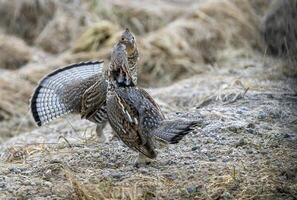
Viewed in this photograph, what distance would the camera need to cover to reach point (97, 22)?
12211 mm

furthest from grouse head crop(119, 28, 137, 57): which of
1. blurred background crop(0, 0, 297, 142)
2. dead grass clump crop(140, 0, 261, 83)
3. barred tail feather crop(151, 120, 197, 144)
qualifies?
dead grass clump crop(140, 0, 261, 83)

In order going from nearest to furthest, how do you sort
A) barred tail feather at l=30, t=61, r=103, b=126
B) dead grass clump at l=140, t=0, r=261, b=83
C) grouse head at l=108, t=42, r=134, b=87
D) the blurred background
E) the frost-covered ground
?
the frost-covered ground < grouse head at l=108, t=42, r=134, b=87 < barred tail feather at l=30, t=61, r=103, b=126 < the blurred background < dead grass clump at l=140, t=0, r=261, b=83

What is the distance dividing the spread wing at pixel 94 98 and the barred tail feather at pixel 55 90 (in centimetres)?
31

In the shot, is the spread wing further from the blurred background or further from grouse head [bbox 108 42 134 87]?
the blurred background

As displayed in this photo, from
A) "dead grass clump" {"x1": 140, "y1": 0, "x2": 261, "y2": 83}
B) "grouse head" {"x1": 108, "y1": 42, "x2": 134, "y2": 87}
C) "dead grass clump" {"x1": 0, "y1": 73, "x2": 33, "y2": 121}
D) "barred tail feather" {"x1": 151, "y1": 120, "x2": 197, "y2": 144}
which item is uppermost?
"grouse head" {"x1": 108, "y1": 42, "x2": 134, "y2": 87}

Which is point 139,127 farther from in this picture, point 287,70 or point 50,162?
point 287,70

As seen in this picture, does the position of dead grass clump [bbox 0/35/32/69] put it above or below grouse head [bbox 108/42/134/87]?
below

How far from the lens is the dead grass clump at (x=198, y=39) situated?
11031 mm

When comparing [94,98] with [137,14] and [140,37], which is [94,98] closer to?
[140,37]

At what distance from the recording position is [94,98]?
6664 mm

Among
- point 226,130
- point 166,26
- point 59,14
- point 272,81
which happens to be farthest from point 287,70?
point 59,14

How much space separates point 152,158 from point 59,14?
7.34 metres

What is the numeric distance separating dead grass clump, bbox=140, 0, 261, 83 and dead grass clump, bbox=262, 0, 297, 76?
0.47m

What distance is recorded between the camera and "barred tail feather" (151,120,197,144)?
528 centimetres
